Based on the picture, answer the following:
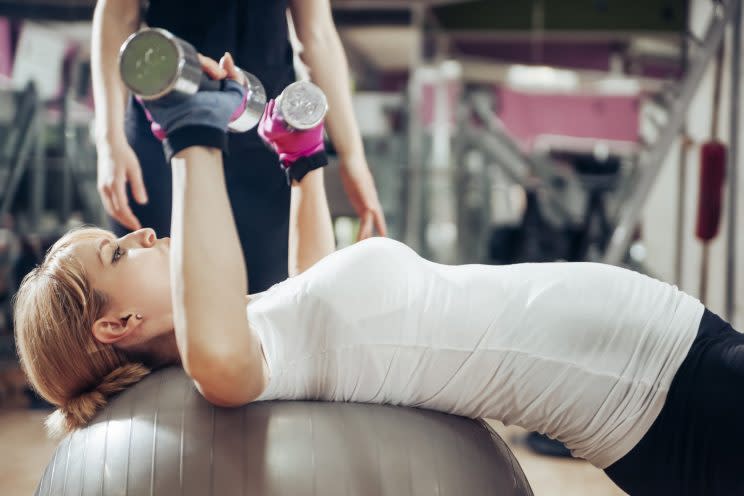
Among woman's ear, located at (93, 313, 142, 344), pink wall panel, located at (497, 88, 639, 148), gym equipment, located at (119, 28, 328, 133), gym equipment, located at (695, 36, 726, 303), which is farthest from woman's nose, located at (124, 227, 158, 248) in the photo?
pink wall panel, located at (497, 88, 639, 148)

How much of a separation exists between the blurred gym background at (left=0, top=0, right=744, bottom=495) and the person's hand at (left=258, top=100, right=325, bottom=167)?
98 centimetres

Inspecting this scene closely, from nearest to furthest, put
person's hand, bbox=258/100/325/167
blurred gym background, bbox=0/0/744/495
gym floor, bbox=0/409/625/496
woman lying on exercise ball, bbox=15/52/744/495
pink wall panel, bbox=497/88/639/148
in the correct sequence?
woman lying on exercise ball, bbox=15/52/744/495 < person's hand, bbox=258/100/325/167 < gym floor, bbox=0/409/625/496 < blurred gym background, bbox=0/0/744/495 < pink wall panel, bbox=497/88/639/148

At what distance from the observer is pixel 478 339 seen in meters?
1.06

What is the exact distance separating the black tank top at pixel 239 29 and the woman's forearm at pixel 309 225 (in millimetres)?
214

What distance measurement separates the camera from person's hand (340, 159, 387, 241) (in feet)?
5.23

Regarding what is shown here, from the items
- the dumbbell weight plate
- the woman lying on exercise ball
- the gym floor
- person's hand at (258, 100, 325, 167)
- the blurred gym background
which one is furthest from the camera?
the blurred gym background

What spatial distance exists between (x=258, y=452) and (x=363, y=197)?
2.39 ft

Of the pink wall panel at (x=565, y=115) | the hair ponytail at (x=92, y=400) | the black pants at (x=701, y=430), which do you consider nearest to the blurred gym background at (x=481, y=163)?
the hair ponytail at (x=92, y=400)

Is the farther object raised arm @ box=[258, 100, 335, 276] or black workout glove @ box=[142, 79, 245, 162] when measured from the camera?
raised arm @ box=[258, 100, 335, 276]

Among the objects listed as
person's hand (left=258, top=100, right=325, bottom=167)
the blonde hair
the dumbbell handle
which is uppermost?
the dumbbell handle

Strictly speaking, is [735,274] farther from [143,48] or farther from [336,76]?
[143,48]

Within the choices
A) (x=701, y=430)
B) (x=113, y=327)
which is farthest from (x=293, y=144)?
Result: (x=701, y=430)

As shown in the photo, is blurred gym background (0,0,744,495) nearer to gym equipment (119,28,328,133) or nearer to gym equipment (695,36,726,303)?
gym equipment (695,36,726,303)

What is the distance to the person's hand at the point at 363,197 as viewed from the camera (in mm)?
1594
